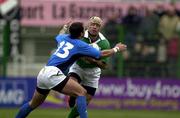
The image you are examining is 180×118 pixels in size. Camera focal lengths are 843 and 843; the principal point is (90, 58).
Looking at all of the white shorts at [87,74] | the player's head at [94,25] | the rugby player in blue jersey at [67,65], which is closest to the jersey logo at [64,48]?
the rugby player in blue jersey at [67,65]

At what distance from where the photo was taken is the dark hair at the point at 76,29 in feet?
49.1

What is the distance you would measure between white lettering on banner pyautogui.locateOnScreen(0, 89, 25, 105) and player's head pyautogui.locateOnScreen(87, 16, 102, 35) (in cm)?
862

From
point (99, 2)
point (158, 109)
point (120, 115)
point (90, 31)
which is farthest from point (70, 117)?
point (99, 2)

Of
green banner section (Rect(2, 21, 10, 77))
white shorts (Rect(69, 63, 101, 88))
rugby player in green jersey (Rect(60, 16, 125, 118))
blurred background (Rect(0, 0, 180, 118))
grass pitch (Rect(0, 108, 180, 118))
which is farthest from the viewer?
blurred background (Rect(0, 0, 180, 118))

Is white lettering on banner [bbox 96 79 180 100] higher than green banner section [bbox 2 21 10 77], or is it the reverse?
green banner section [bbox 2 21 10 77]

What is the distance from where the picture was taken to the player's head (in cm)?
1592

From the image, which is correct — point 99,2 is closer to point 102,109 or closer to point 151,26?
point 151,26

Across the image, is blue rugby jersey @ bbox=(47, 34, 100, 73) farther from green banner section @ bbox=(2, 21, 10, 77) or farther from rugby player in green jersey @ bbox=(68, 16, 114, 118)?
green banner section @ bbox=(2, 21, 10, 77)

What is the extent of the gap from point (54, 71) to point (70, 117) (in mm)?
1880

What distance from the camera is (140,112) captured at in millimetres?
23562

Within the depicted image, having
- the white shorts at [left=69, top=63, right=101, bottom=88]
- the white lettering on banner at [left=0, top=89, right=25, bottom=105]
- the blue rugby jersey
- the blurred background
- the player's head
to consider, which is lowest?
the white lettering on banner at [left=0, top=89, right=25, bottom=105]

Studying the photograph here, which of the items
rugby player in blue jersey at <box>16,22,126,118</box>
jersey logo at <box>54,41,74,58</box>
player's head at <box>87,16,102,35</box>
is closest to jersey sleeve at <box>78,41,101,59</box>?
rugby player in blue jersey at <box>16,22,126,118</box>

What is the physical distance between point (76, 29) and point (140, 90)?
10216 millimetres

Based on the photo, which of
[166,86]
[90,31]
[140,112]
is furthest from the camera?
[166,86]
